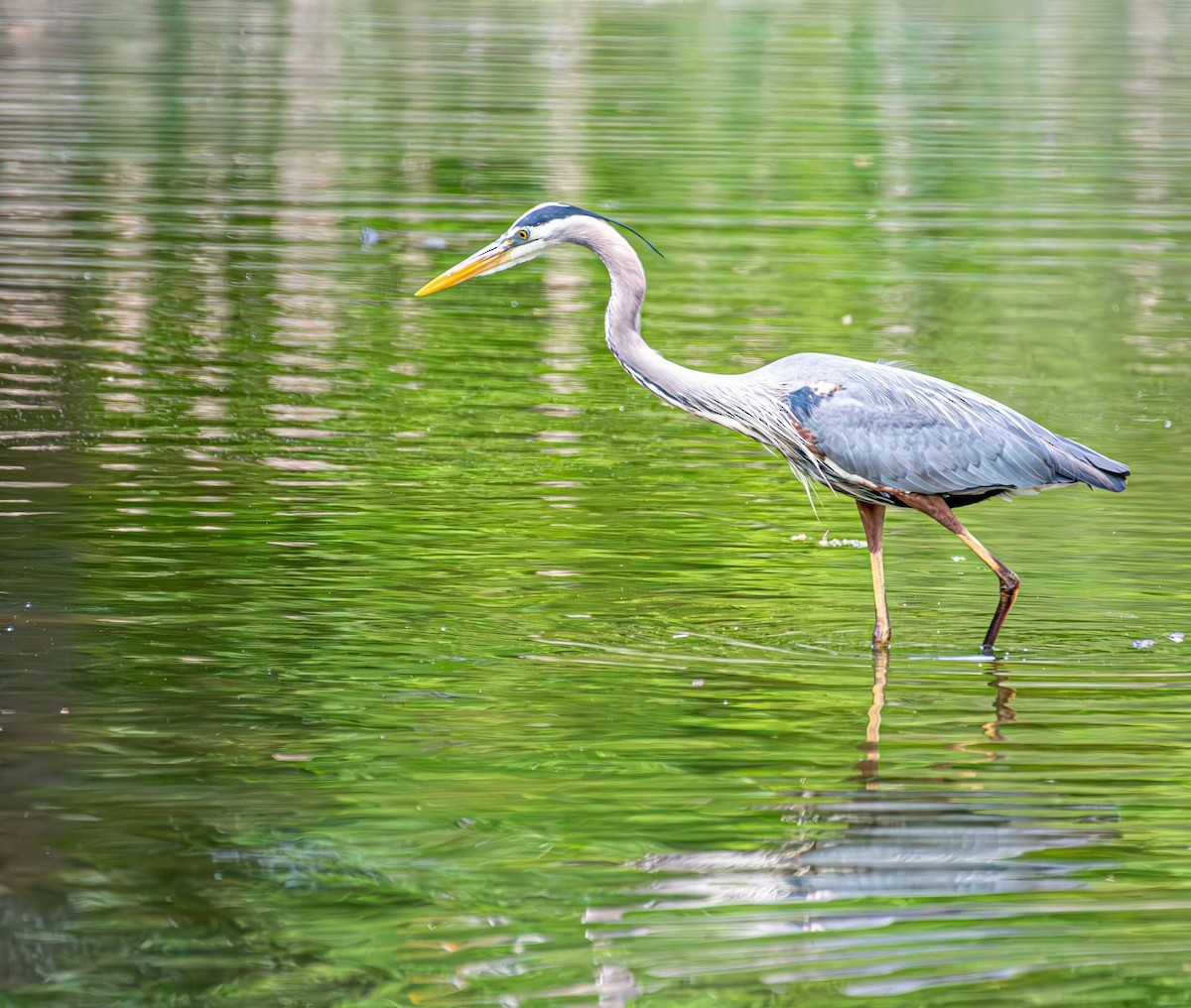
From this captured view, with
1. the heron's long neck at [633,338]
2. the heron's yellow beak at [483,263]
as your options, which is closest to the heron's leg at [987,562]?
the heron's long neck at [633,338]

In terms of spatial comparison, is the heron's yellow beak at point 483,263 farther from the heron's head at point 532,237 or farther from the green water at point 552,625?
the green water at point 552,625

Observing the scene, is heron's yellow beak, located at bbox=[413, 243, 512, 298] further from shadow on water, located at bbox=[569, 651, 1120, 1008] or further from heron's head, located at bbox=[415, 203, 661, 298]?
shadow on water, located at bbox=[569, 651, 1120, 1008]

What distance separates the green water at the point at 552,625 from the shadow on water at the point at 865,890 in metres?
0.02

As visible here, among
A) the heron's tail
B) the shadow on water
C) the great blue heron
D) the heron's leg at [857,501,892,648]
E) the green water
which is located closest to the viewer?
the shadow on water

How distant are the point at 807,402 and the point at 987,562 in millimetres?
1063

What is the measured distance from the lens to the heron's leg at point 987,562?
30.5 ft

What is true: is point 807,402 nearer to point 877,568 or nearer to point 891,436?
point 891,436

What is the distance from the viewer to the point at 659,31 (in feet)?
167

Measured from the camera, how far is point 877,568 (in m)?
9.30

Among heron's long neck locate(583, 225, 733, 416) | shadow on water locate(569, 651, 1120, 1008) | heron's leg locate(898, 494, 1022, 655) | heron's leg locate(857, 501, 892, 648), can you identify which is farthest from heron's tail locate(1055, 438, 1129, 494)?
shadow on water locate(569, 651, 1120, 1008)

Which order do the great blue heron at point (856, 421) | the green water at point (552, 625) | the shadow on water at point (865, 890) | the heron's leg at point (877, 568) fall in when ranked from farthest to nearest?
the great blue heron at point (856, 421) < the heron's leg at point (877, 568) < the green water at point (552, 625) < the shadow on water at point (865, 890)

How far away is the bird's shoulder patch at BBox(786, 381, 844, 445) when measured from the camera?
9.33 metres

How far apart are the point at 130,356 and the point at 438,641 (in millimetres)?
7196

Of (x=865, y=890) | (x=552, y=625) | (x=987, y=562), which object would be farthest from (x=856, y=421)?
(x=865, y=890)
